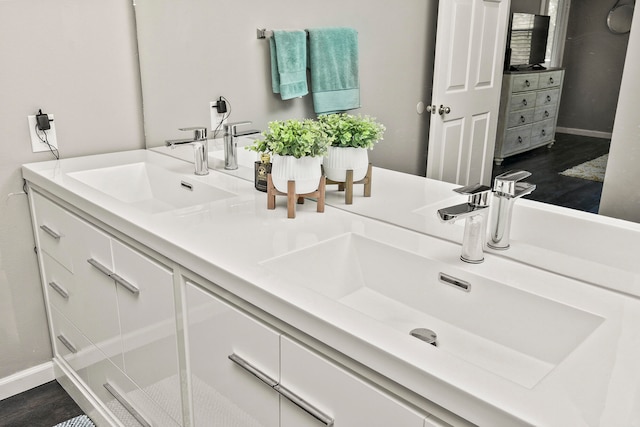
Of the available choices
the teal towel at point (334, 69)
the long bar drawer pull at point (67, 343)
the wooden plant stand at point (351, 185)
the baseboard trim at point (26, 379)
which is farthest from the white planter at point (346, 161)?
the baseboard trim at point (26, 379)

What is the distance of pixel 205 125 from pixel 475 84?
1.19 m

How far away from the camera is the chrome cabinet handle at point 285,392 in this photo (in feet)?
3.15

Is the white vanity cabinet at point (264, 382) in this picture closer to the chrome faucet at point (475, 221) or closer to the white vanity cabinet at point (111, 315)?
the white vanity cabinet at point (111, 315)

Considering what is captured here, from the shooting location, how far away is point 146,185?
211cm

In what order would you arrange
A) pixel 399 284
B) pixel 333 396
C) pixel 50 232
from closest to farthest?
1. pixel 333 396
2. pixel 399 284
3. pixel 50 232

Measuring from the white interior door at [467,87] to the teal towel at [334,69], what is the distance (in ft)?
0.99

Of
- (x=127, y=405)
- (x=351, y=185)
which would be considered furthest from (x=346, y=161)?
(x=127, y=405)

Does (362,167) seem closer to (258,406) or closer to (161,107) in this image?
(258,406)

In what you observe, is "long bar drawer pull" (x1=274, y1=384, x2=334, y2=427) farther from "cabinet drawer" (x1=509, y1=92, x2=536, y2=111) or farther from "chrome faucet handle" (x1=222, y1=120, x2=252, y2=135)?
"chrome faucet handle" (x1=222, y1=120, x2=252, y2=135)

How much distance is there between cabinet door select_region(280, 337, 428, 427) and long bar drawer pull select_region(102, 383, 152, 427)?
78cm

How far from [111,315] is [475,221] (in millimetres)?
1169

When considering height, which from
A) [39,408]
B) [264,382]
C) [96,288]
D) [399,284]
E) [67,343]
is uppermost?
[399,284]

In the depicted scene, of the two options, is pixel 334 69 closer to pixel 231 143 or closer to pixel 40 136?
pixel 231 143

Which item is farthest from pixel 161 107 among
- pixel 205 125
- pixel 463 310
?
pixel 463 310
